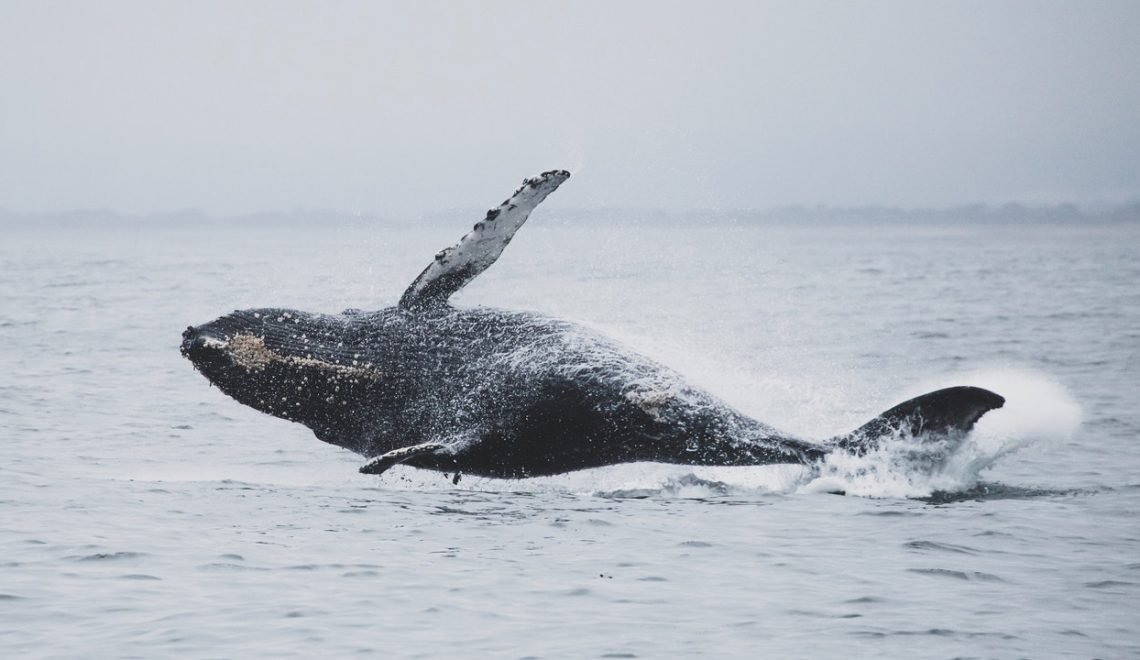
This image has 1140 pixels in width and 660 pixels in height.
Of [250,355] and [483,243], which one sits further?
[250,355]

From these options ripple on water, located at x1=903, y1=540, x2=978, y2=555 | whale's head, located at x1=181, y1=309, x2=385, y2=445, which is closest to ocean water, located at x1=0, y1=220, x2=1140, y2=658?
ripple on water, located at x1=903, y1=540, x2=978, y2=555

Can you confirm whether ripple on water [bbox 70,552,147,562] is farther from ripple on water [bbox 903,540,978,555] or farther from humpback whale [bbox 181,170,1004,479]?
ripple on water [bbox 903,540,978,555]

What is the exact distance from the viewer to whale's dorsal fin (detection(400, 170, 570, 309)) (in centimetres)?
1198

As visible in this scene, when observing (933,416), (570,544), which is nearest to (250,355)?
(570,544)

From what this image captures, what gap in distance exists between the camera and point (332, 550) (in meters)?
9.88

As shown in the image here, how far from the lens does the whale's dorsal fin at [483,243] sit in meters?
12.0

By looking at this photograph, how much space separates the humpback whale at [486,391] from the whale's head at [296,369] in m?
0.01

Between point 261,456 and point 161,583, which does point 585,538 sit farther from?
point 261,456

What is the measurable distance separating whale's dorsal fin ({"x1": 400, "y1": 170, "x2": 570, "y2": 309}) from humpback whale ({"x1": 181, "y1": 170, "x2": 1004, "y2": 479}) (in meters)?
0.01

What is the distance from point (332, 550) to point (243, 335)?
10.3 feet

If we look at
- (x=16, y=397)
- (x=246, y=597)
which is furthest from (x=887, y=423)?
Result: (x=16, y=397)

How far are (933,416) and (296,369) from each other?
17.7ft

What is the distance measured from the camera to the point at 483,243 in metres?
12.1

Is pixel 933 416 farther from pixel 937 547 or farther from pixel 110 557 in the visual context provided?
pixel 110 557
